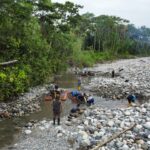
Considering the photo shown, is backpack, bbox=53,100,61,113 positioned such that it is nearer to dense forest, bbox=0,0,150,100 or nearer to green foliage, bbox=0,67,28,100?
dense forest, bbox=0,0,150,100

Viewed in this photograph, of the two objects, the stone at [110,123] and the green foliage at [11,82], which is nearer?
the stone at [110,123]

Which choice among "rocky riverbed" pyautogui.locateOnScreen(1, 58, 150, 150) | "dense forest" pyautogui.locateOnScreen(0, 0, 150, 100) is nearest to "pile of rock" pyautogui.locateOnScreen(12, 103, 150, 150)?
"rocky riverbed" pyautogui.locateOnScreen(1, 58, 150, 150)

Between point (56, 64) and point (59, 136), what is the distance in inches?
980

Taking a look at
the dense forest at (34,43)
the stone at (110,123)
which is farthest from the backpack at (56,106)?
the dense forest at (34,43)

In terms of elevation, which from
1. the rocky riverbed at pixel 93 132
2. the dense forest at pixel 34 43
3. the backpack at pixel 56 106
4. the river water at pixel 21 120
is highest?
the dense forest at pixel 34 43

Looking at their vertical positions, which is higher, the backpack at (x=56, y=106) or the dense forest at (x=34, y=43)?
the dense forest at (x=34, y=43)

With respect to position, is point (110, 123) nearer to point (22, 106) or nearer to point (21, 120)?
point (21, 120)

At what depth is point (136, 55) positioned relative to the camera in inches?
4205

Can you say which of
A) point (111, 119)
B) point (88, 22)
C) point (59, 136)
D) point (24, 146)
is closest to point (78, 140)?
point (59, 136)

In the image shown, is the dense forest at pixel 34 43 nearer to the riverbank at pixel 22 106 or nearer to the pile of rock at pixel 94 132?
the riverbank at pixel 22 106

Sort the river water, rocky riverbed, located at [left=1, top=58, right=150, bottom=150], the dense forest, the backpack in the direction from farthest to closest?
the dense forest
the backpack
the river water
rocky riverbed, located at [left=1, top=58, right=150, bottom=150]

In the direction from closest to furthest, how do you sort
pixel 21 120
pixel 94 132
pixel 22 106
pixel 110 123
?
pixel 94 132
pixel 110 123
pixel 21 120
pixel 22 106

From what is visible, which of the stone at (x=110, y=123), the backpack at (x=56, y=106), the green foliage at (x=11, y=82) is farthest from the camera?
the green foliage at (x=11, y=82)

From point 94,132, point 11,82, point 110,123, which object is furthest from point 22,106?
point 94,132
